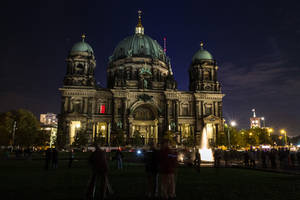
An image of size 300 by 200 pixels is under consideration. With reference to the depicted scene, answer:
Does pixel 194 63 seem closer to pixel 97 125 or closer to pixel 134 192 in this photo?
pixel 97 125

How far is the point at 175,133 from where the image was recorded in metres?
65.0

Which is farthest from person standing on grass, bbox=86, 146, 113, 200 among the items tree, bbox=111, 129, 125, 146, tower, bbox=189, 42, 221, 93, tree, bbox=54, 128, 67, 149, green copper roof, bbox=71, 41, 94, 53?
tower, bbox=189, 42, 221, 93

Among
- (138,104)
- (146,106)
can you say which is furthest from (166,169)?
(146,106)

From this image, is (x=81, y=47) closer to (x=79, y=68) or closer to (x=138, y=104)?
(x=79, y=68)

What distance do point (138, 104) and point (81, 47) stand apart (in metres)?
23.3

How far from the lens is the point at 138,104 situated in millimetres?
67812

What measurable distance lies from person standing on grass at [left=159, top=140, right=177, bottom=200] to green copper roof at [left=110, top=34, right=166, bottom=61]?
242 feet

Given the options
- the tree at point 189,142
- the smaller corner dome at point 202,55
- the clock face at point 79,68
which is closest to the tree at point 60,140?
the clock face at point 79,68

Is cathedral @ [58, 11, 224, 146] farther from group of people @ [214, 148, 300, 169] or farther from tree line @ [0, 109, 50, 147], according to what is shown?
group of people @ [214, 148, 300, 169]

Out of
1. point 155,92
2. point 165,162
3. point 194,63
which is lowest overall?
point 165,162

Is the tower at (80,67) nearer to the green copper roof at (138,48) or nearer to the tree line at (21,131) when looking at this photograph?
the tree line at (21,131)

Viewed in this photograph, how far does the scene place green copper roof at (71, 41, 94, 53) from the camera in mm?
69375

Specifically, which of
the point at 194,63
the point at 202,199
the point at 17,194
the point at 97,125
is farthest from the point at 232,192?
the point at 194,63

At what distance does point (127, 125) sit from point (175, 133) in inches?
510
